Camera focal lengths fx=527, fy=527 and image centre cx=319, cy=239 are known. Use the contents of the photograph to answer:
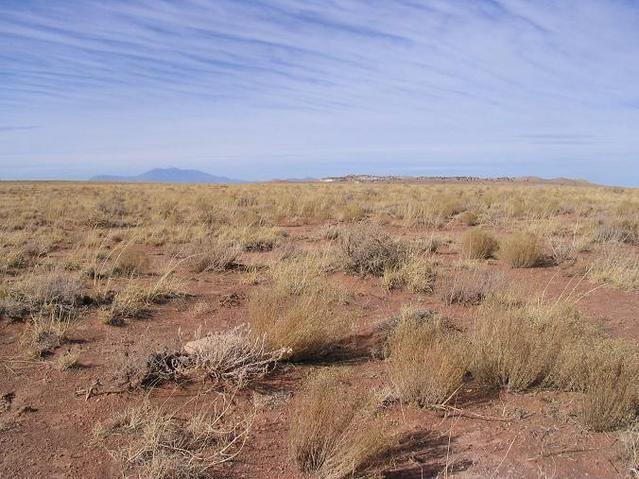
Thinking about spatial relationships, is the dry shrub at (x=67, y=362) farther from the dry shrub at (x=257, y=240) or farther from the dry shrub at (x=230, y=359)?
the dry shrub at (x=257, y=240)

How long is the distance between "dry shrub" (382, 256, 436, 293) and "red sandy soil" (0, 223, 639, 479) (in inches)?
80.3

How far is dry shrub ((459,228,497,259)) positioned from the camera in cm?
1054

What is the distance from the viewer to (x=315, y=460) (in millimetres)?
3291

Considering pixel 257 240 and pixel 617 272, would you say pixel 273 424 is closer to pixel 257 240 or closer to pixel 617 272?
pixel 617 272

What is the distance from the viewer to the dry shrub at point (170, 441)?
3164 millimetres

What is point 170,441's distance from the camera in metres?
3.41

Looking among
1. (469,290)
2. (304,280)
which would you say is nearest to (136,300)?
(304,280)

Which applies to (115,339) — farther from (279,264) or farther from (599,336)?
(599,336)

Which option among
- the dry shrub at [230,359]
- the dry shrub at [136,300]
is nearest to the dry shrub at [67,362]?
the dry shrub at [230,359]

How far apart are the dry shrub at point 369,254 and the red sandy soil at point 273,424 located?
8.83 ft

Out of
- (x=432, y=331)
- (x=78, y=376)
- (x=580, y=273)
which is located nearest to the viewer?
(x=78, y=376)

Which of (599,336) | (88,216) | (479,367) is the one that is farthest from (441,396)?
(88,216)

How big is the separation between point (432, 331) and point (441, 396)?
3.68 feet

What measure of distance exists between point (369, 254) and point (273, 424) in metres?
4.93
